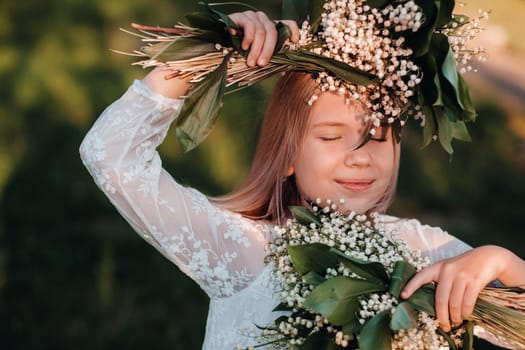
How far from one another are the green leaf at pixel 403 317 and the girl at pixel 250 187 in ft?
1.92

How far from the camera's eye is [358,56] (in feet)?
8.18

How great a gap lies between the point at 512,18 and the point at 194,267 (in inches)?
250

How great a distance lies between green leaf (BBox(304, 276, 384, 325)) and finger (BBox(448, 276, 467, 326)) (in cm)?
20

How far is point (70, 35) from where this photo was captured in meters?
7.26

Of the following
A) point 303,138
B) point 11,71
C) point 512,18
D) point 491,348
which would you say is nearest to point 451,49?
point 303,138

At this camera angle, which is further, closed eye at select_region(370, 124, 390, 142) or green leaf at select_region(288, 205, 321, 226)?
closed eye at select_region(370, 124, 390, 142)

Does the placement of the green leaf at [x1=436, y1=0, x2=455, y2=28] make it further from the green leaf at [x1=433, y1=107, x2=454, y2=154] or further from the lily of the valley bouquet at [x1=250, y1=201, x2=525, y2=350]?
the lily of the valley bouquet at [x1=250, y1=201, x2=525, y2=350]

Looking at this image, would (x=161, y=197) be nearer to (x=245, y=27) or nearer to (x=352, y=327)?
(x=245, y=27)

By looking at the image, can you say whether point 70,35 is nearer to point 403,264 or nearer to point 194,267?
point 194,267

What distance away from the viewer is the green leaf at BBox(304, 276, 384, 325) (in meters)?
2.13

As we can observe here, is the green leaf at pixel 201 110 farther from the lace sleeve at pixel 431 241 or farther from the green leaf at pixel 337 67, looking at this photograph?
the lace sleeve at pixel 431 241

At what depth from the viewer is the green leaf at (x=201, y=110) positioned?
94.8 inches

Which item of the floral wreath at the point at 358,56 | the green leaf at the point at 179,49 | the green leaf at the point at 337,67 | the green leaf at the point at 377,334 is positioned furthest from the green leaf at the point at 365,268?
the green leaf at the point at 179,49

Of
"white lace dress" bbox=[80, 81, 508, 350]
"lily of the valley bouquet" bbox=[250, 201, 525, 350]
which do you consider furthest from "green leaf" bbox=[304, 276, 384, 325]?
"white lace dress" bbox=[80, 81, 508, 350]
